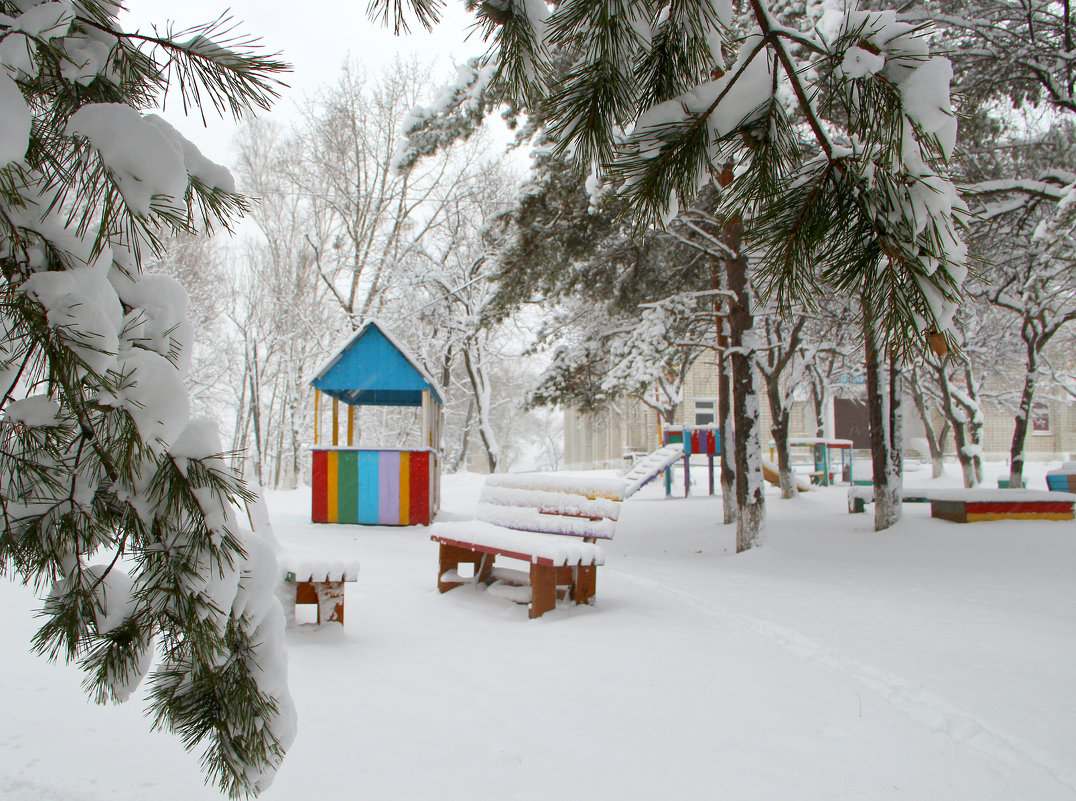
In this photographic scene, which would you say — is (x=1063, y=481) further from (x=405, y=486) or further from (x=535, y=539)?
(x=535, y=539)

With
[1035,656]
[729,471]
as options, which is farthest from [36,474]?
[729,471]

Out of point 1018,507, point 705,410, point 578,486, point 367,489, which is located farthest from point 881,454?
point 705,410

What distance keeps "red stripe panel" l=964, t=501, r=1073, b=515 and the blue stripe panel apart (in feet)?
27.2

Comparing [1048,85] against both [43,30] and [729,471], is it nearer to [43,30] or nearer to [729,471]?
[729,471]

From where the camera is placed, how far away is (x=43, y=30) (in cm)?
118

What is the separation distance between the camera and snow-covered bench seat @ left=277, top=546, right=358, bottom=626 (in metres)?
4.19

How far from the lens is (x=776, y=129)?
173 centimetres

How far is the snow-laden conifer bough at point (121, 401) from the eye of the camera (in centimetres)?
121

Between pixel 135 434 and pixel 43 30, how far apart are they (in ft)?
2.32

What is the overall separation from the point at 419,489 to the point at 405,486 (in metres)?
0.22

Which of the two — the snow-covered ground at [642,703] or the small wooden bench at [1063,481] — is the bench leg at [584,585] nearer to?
the snow-covered ground at [642,703]

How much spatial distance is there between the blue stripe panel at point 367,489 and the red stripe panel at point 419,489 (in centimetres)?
55

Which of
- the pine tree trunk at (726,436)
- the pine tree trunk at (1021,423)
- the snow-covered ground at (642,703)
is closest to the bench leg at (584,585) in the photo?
the snow-covered ground at (642,703)

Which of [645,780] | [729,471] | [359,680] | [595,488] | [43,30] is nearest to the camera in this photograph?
[43,30]
